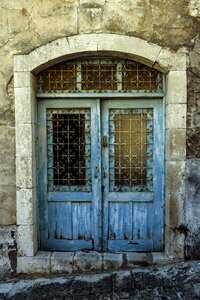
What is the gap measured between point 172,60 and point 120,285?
2.58m

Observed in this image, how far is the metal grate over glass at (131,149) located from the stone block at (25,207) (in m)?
1.01

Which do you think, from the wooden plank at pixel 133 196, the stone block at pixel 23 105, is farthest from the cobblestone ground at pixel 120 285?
the stone block at pixel 23 105

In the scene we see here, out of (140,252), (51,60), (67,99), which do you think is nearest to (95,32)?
(51,60)

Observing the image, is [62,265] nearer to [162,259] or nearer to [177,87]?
[162,259]

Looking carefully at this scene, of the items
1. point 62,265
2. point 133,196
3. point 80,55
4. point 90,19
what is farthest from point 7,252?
point 90,19

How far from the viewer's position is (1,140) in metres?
A: 3.78

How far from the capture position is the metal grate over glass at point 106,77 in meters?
3.88

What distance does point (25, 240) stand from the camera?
3.78 m

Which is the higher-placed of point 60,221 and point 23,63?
point 23,63

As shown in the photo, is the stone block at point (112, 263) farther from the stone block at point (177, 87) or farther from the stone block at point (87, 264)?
the stone block at point (177, 87)

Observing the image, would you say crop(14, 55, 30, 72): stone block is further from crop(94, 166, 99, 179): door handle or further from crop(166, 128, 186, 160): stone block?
crop(166, 128, 186, 160): stone block

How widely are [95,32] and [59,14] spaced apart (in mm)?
472

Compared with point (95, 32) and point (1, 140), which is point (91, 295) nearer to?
point (1, 140)

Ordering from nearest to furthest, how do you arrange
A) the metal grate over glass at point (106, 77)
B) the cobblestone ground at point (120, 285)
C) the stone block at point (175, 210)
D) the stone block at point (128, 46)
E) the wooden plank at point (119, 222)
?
1. the cobblestone ground at point (120, 285)
2. the stone block at point (128, 46)
3. the stone block at point (175, 210)
4. the metal grate over glass at point (106, 77)
5. the wooden plank at point (119, 222)
